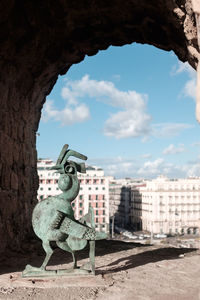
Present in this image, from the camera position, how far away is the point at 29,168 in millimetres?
8180

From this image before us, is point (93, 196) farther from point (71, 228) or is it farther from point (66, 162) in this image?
point (71, 228)

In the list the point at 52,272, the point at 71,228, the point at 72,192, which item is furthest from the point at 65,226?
the point at 52,272

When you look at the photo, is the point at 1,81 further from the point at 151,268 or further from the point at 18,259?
the point at 151,268

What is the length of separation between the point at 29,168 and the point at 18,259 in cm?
277

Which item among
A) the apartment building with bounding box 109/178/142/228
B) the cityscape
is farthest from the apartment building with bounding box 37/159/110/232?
the apartment building with bounding box 109/178/142/228

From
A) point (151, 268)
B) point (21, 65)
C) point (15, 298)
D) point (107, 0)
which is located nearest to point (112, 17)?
point (107, 0)

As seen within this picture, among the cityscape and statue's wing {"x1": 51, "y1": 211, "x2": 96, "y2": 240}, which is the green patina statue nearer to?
statue's wing {"x1": 51, "y1": 211, "x2": 96, "y2": 240}

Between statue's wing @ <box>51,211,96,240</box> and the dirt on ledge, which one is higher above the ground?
statue's wing @ <box>51,211,96,240</box>

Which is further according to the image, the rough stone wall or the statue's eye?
the rough stone wall

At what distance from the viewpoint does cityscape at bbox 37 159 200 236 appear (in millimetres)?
49406

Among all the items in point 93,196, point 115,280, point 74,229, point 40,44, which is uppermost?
point 40,44

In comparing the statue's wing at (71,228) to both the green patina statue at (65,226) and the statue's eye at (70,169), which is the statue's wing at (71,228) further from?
the statue's eye at (70,169)

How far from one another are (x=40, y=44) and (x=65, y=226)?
4073mm

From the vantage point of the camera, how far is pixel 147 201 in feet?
198
